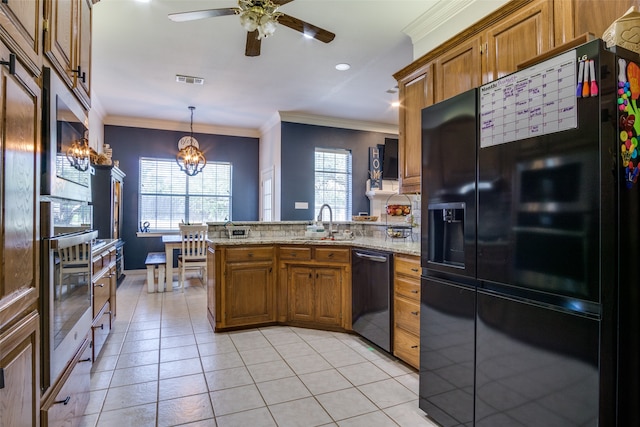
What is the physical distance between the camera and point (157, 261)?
5.16 meters

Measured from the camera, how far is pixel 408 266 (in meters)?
2.60

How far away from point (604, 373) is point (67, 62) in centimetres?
251

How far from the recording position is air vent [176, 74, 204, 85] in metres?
4.59

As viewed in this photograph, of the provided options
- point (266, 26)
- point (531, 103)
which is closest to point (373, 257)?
point (531, 103)

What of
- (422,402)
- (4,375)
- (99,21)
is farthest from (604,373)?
(99,21)

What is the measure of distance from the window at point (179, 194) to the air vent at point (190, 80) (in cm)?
256

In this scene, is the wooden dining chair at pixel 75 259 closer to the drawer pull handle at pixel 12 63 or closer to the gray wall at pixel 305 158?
the drawer pull handle at pixel 12 63

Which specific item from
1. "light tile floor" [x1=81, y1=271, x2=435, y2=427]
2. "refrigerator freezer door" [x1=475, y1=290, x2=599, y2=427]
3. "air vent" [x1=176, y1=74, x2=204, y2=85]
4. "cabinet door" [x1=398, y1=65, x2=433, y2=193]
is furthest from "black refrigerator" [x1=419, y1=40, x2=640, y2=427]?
"air vent" [x1=176, y1=74, x2=204, y2=85]

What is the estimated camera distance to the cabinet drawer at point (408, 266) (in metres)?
2.51

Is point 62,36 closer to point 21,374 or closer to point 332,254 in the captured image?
point 21,374

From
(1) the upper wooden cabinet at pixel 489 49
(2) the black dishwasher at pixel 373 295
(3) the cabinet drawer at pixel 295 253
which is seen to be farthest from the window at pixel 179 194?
(1) the upper wooden cabinet at pixel 489 49

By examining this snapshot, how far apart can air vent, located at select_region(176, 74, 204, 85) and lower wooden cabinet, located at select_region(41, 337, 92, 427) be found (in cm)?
355

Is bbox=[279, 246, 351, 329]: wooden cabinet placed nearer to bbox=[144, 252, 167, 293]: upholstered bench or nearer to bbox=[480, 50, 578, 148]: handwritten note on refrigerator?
bbox=[480, 50, 578, 148]: handwritten note on refrigerator

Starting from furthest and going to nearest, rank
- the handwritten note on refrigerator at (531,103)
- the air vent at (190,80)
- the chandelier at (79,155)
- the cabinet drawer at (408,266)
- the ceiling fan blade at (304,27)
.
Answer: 1. the air vent at (190,80)
2. the ceiling fan blade at (304,27)
3. the cabinet drawer at (408,266)
4. the chandelier at (79,155)
5. the handwritten note on refrigerator at (531,103)
